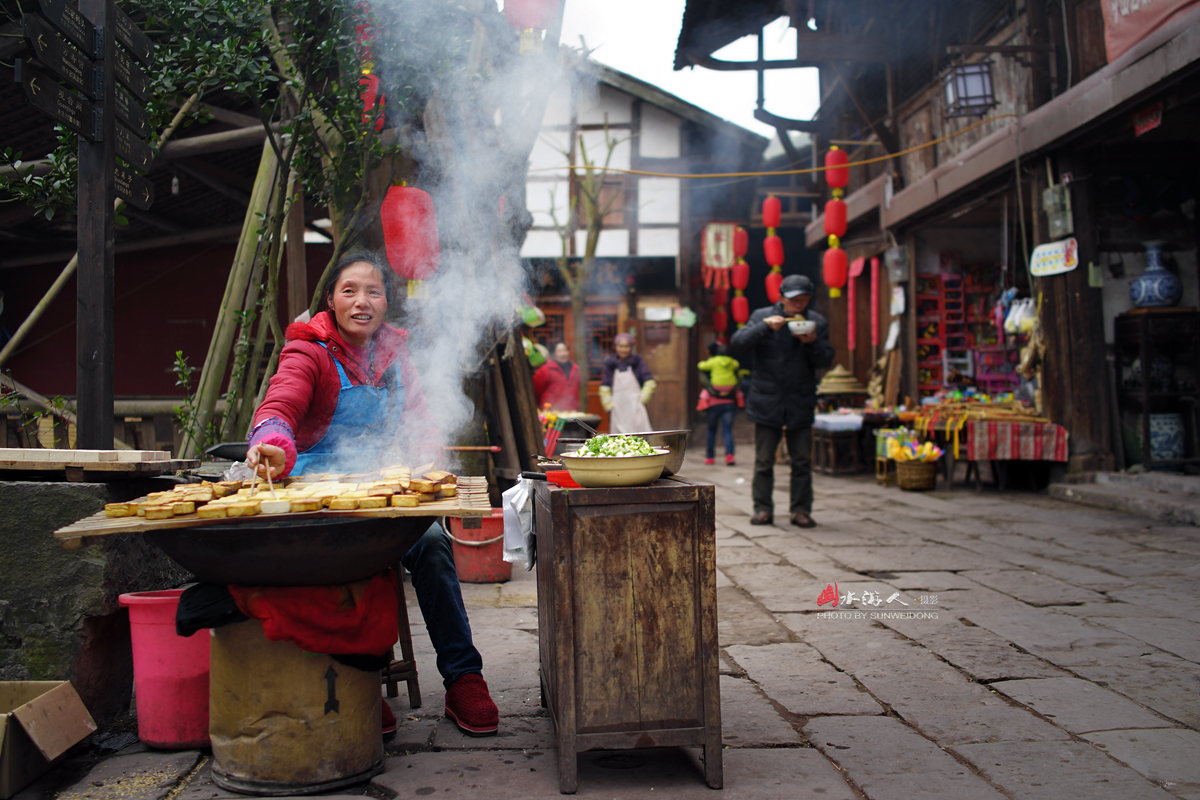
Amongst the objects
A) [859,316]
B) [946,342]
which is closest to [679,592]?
[946,342]

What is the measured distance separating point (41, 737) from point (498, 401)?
403 cm

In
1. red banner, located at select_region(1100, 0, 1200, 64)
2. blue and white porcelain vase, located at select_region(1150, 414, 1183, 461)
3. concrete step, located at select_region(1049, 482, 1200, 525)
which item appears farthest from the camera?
blue and white porcelain vase, located at select_region(1150, 414, 1183, 461)

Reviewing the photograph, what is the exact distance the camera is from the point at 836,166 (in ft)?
34.5

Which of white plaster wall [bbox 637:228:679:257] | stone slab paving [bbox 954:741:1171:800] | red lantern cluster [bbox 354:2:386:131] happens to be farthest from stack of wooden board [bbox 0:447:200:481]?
white plaster wall [bbox 637:228:679:257]

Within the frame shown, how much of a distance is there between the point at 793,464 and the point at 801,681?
12.2 feet

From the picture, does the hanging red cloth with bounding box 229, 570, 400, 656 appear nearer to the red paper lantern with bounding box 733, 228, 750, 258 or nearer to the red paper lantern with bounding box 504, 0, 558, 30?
the red paper lantern with bounding box 504, 0, 558, 30

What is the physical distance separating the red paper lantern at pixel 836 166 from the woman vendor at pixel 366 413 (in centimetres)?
883

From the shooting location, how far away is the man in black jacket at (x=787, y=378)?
6738 millimetres

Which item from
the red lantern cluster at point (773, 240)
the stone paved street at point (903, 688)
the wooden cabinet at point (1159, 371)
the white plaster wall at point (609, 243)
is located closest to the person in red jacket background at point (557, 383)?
the red lantern cluster at point (773, 240)

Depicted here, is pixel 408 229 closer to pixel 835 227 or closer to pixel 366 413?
pixel 366 413

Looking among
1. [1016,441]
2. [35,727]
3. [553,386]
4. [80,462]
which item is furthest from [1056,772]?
[553,386]

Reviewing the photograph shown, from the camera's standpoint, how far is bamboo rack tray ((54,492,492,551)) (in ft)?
7.04

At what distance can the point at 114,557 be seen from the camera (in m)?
2.97

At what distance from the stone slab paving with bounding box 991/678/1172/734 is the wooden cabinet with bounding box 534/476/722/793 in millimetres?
1476
